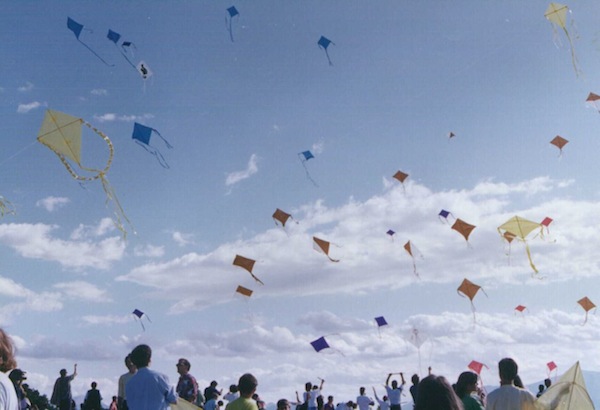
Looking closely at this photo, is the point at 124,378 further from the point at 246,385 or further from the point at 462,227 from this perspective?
the point at 462,227

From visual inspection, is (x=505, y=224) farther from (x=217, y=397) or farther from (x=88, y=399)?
(x=88, y=399)

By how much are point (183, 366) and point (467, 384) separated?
4303mm

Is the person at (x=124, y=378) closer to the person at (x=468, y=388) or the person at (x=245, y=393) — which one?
the person at (x=245, y=393)

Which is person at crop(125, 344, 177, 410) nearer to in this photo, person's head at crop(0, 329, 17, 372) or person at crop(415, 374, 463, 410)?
person's head at crop(0, 329, 17, 372)

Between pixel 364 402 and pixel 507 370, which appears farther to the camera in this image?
pixel 364 402

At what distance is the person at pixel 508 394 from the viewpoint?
168 inches

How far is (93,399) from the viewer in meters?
11.2

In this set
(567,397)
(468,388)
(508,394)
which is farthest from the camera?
(468,388)

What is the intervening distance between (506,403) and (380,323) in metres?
16.9

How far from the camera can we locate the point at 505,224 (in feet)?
57.0

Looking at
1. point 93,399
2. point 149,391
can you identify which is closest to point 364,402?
point 93,399

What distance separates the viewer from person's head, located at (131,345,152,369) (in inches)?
206

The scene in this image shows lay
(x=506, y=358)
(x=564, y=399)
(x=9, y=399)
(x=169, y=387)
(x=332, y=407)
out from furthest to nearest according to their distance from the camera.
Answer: (x=332, y=407)
(x=169, y=387)
(x=506, y=358)
(x=564, y=399)
(x=9, y=399)

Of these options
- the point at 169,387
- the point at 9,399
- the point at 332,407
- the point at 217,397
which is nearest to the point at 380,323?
the point at 332,407
